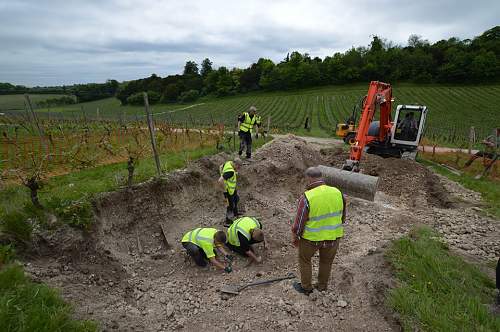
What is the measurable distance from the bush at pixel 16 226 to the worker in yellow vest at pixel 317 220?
13.0 feet

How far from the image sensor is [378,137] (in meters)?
11.6

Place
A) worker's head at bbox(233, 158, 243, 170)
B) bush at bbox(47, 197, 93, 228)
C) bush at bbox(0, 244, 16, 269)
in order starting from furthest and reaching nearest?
1. worker's head at bbox(233, 158, 243, 170)
2. bush at bbox(47, 197, 93, 228)
3. bush at bbox(0, 244, 16, 269)

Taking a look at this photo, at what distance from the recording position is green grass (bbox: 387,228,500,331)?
3.23 meters

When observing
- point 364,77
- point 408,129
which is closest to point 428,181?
point 408,129

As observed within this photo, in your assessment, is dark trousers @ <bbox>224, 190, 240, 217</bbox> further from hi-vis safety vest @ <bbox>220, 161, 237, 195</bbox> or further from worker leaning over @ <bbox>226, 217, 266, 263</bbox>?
worker leaning over @ <bbox>226, 217, 266, 263</bbox>

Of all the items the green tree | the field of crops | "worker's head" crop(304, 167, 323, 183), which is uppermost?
the green tree

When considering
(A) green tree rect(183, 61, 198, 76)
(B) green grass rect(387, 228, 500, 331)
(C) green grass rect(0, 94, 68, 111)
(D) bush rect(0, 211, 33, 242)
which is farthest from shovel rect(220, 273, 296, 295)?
(A) green tree rect(183, 61, 198, 76)

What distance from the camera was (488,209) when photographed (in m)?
7.20

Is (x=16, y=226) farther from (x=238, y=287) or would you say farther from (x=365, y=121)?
(x=365, y=121)

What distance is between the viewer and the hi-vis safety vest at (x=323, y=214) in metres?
3.72

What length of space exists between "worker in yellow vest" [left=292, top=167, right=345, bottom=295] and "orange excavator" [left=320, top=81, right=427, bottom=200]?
388 cm

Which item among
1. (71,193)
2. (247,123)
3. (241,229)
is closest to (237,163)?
(247,123)

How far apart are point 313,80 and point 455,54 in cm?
2472

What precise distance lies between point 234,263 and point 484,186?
7992 millimetres
